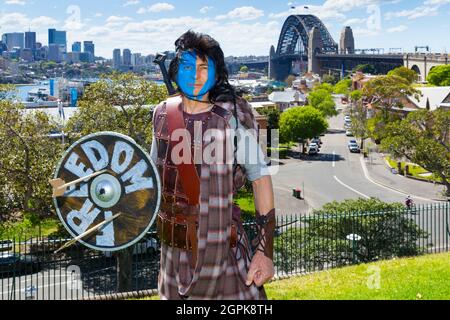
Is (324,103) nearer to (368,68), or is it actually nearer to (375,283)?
(375,283)

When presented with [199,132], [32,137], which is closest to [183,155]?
[199,132]

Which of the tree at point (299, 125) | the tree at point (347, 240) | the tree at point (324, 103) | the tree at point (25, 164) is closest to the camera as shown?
the tree at point (347, 240)

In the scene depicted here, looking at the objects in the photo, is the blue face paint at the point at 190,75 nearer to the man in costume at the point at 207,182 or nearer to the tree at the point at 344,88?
the man in costume at the point at 207,182

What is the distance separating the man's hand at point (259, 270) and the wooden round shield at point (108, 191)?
70 centimetres

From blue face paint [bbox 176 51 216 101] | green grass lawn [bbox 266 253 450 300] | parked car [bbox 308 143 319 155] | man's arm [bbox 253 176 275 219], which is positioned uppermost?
blue face paint [bbox 176 51 216 101]

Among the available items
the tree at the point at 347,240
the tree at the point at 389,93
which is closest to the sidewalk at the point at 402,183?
the tree at the point at 389,93

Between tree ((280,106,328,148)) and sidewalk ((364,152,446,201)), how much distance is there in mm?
7122

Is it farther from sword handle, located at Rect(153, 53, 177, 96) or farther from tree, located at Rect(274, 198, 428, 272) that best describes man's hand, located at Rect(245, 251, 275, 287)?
tree, located at Rect(274, 198, 428, 272)

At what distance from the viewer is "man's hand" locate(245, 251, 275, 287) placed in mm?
3529

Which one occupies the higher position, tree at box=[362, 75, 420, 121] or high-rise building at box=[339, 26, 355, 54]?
high-rise building at box=[339, 26, 355, 54]

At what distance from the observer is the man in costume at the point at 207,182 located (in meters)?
3.37

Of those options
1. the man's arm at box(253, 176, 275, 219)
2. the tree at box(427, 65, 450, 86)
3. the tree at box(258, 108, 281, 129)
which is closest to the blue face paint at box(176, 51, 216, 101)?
the man's arm at box(253, 176, 275, 219)

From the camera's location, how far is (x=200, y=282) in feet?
11.2

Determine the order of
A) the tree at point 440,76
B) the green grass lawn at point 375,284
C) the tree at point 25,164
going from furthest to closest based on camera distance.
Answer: the tree at point 440,76 → the tree at point 25,164 → the green grass lawn at point 375,284
